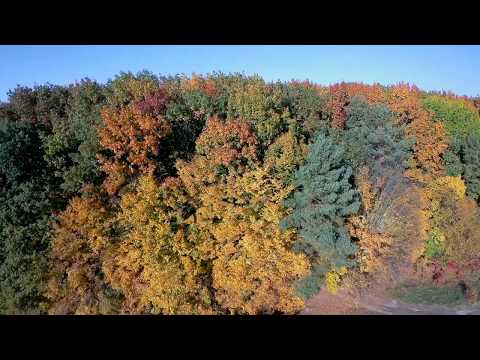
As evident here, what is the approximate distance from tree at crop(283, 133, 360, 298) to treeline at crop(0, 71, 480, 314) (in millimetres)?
76

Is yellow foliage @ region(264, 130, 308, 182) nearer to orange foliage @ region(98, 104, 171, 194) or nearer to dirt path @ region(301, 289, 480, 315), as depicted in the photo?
orange foliage @ region(98, 104, 171, 194)

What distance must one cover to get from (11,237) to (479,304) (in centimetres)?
2083

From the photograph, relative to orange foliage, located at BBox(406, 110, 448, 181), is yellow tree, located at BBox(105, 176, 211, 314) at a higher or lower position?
lower

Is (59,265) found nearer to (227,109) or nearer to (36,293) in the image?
(36,293)

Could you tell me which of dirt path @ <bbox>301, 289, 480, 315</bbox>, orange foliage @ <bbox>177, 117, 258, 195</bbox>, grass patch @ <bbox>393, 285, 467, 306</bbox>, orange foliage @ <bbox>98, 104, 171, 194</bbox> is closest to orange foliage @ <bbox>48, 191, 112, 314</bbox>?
orange foliage @ <bbox>98, 104, 171, 194</bbox>

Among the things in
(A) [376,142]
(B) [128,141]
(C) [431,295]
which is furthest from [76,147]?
(C) [431,295]

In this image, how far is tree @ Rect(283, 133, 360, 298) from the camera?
55.9 ft

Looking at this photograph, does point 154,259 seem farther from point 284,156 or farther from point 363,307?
point 363,307

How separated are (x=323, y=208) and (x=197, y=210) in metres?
5.43

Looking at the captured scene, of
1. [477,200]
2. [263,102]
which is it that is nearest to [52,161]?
[263,102]

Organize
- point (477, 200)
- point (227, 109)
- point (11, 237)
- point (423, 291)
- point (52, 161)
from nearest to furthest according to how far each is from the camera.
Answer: point (11, 237) → point (52, 161) → point (423, 291) → point (227, 109) → point (477, 200)

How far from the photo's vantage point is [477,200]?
85.3 ft

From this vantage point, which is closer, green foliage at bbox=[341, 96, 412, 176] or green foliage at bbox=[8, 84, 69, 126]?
green foliage at bbox=[8, 84, 69, 126]

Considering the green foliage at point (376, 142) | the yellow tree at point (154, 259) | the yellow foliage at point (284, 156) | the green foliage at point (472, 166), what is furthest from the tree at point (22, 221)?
the green foliage at point (472, 166)
